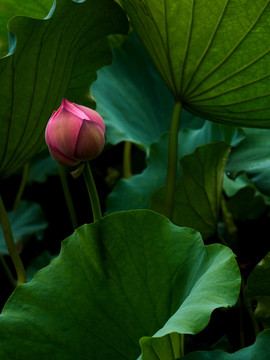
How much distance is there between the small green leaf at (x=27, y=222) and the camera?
5.45ft

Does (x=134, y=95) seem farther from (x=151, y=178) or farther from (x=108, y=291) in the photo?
(x=108, y=291)

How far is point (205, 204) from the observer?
1.12 metres

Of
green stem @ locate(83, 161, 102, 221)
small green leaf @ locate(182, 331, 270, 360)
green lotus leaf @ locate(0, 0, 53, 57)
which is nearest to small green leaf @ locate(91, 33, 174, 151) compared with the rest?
green lotus leaf @ locate(0, 0, 53, 57)

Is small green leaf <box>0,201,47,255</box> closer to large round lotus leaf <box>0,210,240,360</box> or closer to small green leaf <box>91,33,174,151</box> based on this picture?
small green leaf <box>91,33,174,151</box>

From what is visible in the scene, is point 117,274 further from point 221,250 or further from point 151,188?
point 151,188

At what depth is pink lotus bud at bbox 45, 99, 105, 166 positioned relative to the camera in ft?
2.45

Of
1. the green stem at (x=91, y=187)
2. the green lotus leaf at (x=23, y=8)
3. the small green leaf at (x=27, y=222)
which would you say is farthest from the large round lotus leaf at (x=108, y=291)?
the small green leaf at (x=27, y=222)

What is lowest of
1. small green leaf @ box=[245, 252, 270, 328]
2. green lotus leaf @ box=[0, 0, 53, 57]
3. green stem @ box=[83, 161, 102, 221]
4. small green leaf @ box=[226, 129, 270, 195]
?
small green leaf @ box=[226, 129, 270, 195]

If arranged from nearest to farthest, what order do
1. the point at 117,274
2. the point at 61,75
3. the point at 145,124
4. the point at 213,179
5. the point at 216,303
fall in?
the point at 216,303, the point at 117,274, the point at 61,75, the point at 213,179, the point at 145,124

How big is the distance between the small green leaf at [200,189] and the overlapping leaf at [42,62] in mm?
243

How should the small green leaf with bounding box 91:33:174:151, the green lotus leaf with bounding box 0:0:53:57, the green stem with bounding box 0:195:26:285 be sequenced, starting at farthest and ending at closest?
the small green leaf with bounding box 91:33:174:151
the green lotus leaf with bounding box 0:0:53:57
the green stem with bounding box 0:195:26:285

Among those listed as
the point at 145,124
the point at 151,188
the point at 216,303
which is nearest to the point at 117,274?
the point at 216,303

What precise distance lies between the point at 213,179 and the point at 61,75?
1.07ft

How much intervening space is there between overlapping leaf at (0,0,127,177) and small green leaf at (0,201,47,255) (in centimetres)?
68
